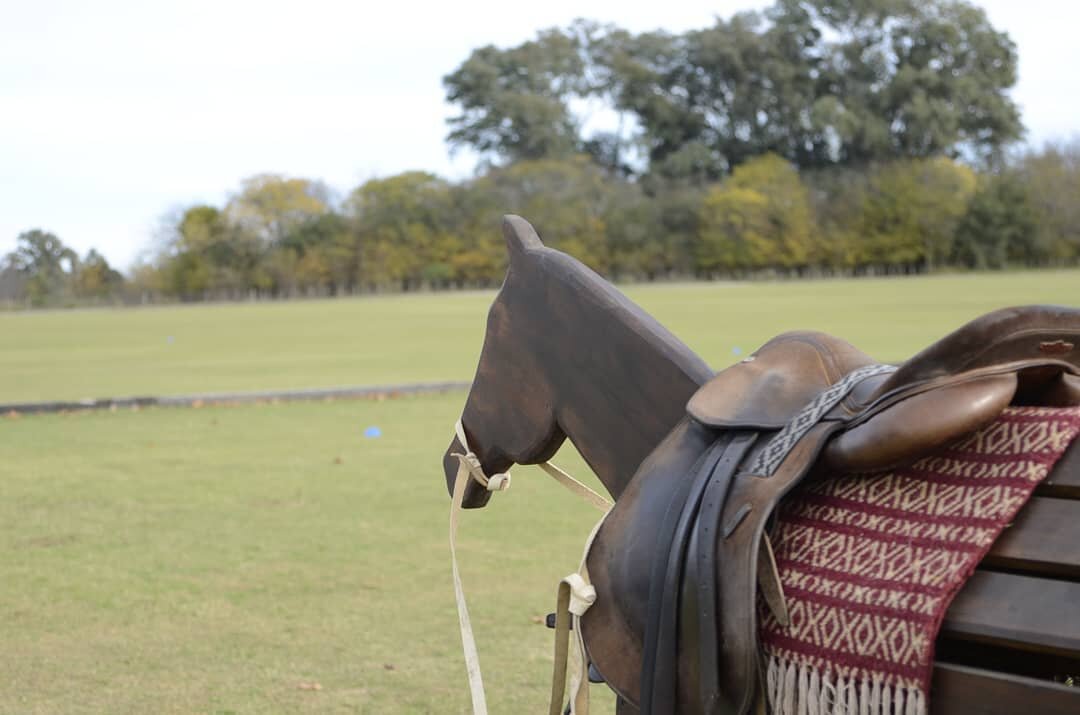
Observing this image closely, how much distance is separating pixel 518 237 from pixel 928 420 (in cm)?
107

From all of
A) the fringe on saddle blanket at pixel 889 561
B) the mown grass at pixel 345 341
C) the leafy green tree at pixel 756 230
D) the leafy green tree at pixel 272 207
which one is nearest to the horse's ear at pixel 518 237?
the fringe on saddle blanket at pixel 889 561

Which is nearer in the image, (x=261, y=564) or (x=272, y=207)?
(x=261, y=564)

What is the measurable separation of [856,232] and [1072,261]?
1159 centimetres

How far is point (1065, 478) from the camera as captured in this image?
1.60m

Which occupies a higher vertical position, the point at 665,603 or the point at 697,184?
the point at 697,184

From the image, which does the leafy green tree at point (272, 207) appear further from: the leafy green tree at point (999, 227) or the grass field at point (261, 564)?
the grass field at point (261, 564)

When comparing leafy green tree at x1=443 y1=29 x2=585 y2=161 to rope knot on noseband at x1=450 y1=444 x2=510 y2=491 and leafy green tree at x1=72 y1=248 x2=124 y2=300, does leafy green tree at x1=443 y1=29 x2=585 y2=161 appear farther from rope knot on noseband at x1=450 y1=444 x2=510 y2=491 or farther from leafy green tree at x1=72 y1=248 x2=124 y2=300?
rope knot on noseband at x1=450 y1=444 x2=510 y2=491

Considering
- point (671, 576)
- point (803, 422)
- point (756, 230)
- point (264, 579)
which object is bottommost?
point (264, 579)

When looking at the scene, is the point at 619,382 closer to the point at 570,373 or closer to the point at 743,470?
the point at 570,373

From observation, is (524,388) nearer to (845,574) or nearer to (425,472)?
(845,574)

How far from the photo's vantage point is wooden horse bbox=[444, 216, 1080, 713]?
5.03ft

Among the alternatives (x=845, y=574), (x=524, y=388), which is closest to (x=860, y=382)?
(x=845, y=574)

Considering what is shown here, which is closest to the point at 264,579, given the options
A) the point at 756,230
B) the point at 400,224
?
the point at 756,230

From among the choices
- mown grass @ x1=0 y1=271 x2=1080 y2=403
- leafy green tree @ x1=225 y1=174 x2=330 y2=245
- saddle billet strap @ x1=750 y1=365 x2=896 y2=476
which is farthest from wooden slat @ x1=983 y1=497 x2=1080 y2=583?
leafy green tree @ x1=225 y1=174 x2=330 y2=245
